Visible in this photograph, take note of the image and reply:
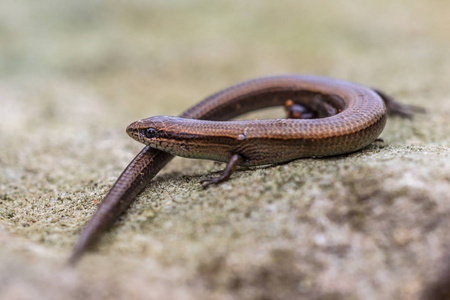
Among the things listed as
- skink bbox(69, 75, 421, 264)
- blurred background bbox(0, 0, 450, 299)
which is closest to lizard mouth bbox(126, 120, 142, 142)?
skink bbox(69, 75, 421, 264)

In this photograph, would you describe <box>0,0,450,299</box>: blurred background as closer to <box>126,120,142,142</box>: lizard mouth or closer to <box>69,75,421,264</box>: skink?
<box>69,75,421,264</box>: skink

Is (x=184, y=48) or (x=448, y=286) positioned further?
(x=184, y=48)

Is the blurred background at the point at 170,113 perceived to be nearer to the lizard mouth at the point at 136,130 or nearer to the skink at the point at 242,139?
the skink at the point at 242,139

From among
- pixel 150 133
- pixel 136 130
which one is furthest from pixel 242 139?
pixel 136 130

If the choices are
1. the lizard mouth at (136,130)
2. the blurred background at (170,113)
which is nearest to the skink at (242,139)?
the lizard mouth at (136,130)

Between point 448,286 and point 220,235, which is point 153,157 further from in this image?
point 448,286

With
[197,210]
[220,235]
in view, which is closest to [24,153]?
[197,210]

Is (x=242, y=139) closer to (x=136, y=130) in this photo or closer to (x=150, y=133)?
(x=150, y=133)
